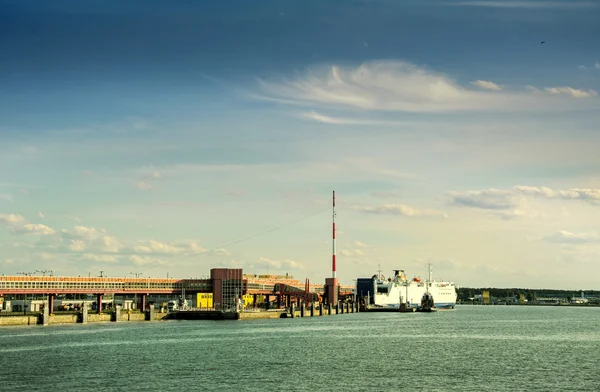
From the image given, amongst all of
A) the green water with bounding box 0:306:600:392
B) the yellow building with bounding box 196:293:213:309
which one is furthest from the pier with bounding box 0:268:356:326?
the green water with bounding box 0:306:600:392

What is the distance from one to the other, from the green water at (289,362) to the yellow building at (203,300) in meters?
74.8

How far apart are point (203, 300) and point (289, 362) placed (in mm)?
117000

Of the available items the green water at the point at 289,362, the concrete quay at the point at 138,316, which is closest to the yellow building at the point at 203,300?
the concrete quay at the point at 138,316

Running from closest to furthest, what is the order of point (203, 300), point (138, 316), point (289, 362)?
point (289, 362) → point (138, 316) → point (203, 300)

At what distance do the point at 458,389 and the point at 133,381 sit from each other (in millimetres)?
23850

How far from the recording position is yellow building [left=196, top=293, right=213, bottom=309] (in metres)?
183

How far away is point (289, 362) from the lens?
69.8 m

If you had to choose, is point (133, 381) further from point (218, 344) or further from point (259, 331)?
point (259, 331)

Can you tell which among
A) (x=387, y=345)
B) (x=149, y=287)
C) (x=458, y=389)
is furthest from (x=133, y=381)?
(x=149, y=287)

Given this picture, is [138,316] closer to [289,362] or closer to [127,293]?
[127,293]

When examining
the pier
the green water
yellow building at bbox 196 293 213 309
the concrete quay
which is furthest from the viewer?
yellow building at bbox 196 293 213 309

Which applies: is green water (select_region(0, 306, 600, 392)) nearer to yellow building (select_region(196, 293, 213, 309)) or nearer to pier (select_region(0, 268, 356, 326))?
pier (select_region(0, 268, 356, 326))

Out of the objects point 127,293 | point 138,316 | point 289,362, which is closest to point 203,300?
point 127,293

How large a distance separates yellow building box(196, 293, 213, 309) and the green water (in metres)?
74.8
